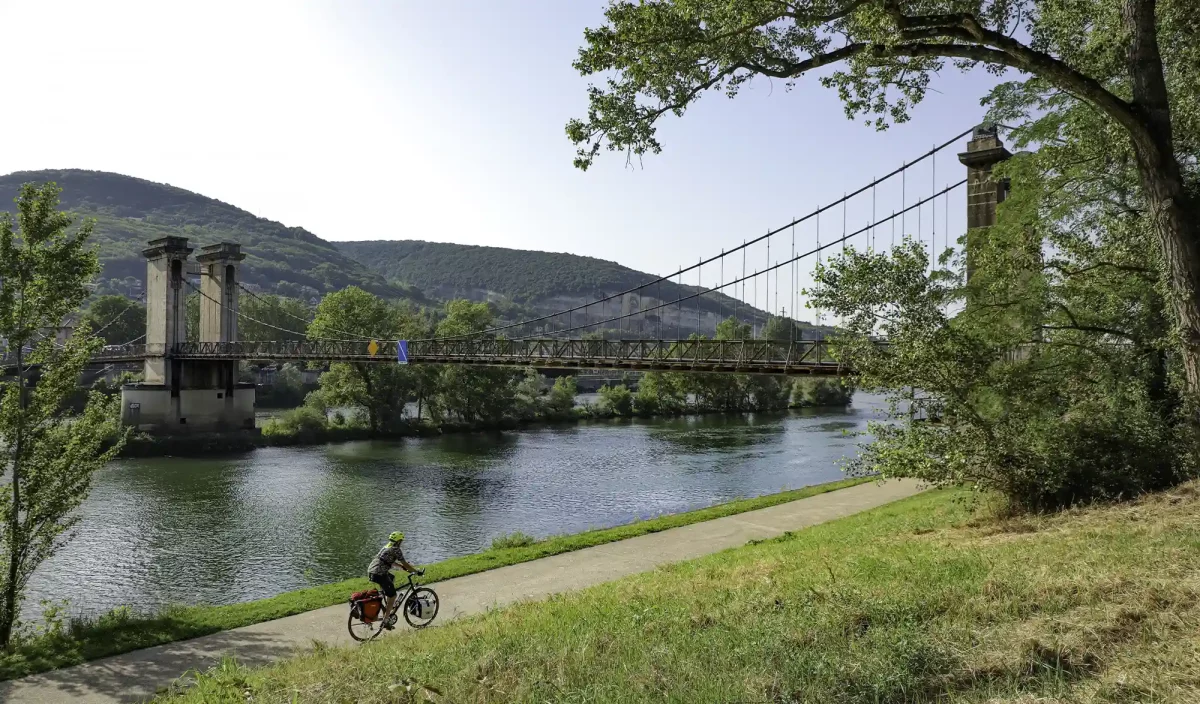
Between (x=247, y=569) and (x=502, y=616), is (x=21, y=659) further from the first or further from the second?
(x=247, y=569)

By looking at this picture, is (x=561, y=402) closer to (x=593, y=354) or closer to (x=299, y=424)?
(x=299, y=424)

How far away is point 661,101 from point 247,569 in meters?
13.6

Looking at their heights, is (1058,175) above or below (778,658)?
above

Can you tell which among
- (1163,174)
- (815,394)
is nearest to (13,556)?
(1163,174)

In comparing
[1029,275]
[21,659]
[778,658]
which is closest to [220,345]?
[21,659]

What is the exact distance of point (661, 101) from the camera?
9430 mm

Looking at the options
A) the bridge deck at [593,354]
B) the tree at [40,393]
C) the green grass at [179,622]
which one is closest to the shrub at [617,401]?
the bridge deck at [593,354]

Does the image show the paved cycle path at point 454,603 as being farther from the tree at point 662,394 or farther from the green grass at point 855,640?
the tree at point 662,394

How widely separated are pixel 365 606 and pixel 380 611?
12.0 inches

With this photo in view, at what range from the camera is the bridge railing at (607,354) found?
21734 mm

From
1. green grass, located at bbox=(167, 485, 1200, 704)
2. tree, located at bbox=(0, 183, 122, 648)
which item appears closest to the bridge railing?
green grass, located at bbox=(167, 485, 1200, 704)

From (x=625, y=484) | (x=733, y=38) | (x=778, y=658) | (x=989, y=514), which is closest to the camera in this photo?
(x=778, y=658)

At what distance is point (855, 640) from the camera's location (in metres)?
5.16

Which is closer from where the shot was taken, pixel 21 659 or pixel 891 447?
pixel 21 659
